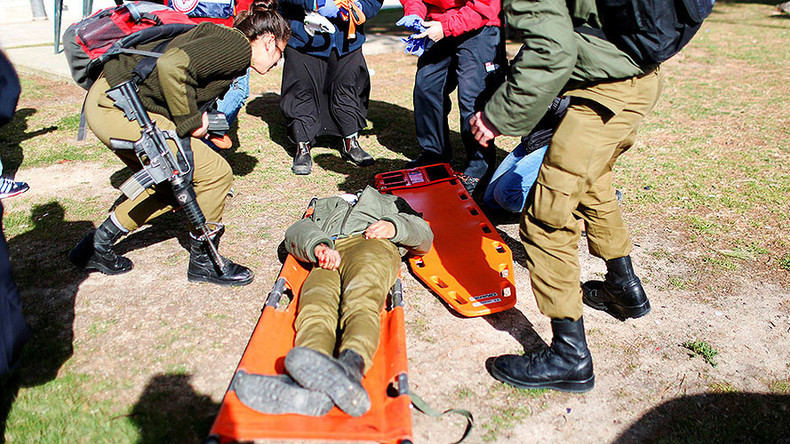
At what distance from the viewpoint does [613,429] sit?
8.62 ft

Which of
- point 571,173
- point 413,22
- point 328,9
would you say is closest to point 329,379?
point 571,173

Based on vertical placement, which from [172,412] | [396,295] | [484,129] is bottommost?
[172,412]

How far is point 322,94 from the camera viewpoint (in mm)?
5797

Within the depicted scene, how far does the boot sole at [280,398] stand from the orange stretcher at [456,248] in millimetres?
1227

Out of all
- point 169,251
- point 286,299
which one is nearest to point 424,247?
point 286,299

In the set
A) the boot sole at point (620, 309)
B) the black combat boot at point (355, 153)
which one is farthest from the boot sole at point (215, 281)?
the black combat boot at point (355, 153)

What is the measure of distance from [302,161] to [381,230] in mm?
2263

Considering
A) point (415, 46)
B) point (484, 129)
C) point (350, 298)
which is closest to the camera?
point (484, 129)

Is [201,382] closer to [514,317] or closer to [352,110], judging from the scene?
[514,317]

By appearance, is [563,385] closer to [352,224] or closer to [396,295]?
[396,295]

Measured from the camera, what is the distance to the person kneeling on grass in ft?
7.72

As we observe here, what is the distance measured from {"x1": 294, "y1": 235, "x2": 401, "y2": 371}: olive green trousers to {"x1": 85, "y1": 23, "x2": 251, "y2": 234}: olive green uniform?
0.95 metres

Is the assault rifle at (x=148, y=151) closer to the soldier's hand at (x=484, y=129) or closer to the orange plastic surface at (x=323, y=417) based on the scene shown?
the orange plastic surface at (x=323, y=417)

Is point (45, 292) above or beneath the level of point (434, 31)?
beneath
